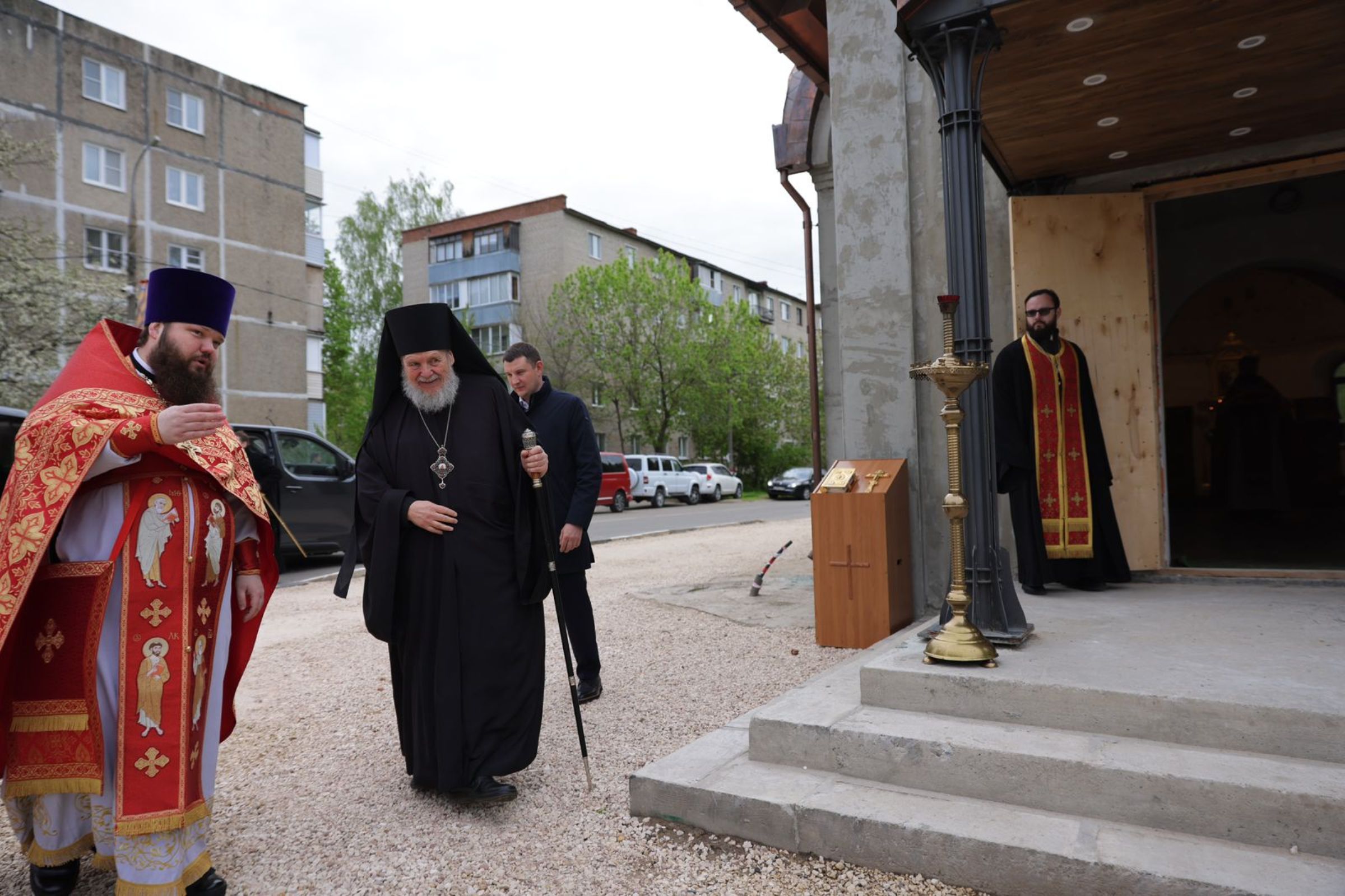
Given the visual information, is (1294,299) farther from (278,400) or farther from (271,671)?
(278,400)

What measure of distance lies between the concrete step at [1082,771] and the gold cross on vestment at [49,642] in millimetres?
2481

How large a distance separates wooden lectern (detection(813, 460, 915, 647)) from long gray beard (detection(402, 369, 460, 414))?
3.12 meters

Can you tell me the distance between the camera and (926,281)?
6637 mm

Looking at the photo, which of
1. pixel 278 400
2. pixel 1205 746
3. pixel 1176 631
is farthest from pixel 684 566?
pixel 278 400

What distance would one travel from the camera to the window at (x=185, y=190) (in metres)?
28.2

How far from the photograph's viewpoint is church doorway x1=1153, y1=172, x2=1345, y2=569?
30.6ft

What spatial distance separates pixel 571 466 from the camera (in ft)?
16.5

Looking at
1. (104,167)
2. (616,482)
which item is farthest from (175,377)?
(104,167)

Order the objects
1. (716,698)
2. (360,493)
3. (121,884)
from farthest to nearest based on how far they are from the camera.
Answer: (716,698) → (360,493) → (121,884)

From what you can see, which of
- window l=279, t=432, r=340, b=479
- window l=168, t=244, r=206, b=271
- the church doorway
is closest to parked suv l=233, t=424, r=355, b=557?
window l=279, t=432, r=340, b=479

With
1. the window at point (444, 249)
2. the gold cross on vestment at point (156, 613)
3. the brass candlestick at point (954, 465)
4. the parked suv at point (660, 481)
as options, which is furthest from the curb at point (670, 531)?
the window at point (444, 249)

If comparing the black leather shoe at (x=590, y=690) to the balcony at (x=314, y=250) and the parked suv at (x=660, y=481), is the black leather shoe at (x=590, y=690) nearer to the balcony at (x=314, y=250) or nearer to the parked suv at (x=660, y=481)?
the parked suv at (x=660, y=481)

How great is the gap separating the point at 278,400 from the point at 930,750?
31913mm

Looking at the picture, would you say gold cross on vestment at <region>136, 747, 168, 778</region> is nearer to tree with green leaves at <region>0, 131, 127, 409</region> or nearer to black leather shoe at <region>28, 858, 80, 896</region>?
black leather shoe at <region>28, 858, 80, 896</region>
